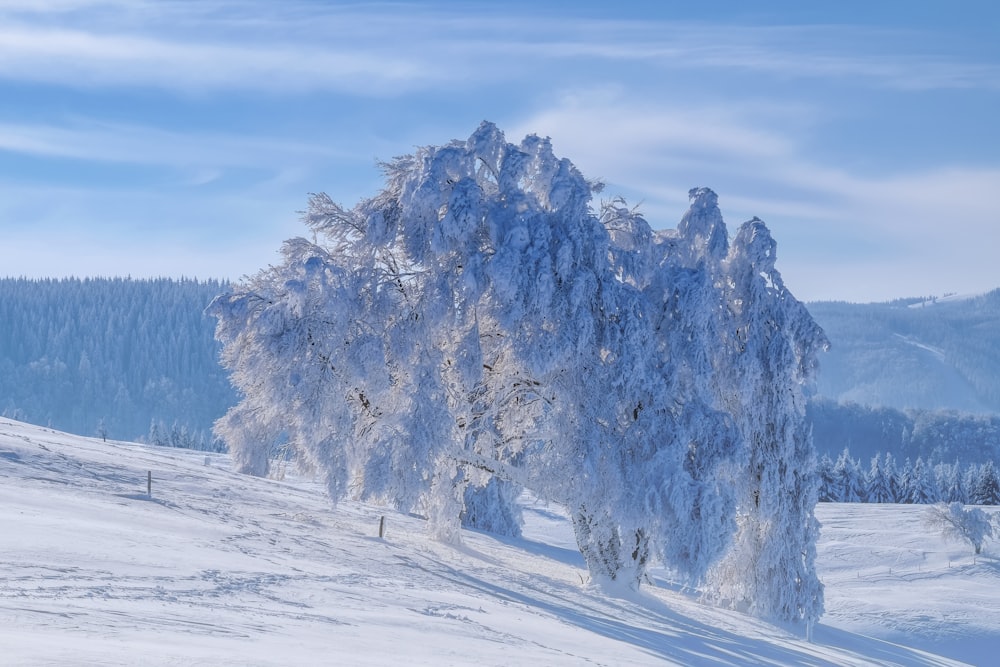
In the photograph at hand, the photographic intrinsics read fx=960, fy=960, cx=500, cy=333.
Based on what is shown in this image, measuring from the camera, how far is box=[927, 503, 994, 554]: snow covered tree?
53.7 metres

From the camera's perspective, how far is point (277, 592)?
1324 cm

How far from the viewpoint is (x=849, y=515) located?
6575 centimetres

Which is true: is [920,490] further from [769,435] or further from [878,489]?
[769,435]

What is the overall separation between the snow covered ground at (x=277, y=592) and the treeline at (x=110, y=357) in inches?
5984

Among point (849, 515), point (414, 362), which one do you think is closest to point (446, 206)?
point (414, 362)

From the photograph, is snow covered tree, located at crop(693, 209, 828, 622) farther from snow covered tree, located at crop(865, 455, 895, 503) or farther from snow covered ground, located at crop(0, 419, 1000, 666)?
snow covered tree, located at crop(865, 455, 895, 503)

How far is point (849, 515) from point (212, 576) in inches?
2368

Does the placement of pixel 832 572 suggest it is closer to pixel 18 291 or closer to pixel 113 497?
pixel 113 497

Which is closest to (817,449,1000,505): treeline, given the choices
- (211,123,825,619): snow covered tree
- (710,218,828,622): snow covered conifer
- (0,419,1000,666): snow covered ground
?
(710,218,828,622): snow covered conifer

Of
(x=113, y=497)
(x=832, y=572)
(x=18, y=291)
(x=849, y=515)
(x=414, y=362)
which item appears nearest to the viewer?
(x=113, y=497)

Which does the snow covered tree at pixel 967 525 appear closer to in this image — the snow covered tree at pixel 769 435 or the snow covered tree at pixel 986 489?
the snow covered tree at pixel 986 489

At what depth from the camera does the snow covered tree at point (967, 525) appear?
53.7 m

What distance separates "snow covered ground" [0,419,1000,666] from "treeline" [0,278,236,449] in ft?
499

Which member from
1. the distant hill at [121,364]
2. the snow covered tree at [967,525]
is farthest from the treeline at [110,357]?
the snow covered tree at [967,525]
